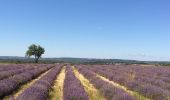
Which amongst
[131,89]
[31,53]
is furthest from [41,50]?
[131,89]

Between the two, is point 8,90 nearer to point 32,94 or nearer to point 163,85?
point 32,94

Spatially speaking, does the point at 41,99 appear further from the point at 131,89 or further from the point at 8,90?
the point at 131,89

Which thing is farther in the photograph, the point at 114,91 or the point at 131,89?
the point at 131,89

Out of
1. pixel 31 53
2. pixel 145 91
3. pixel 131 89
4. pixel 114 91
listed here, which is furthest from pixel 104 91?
pixel 31 53

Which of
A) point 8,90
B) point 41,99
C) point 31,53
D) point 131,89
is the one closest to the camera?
point 41,99

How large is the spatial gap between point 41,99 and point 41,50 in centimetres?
7161

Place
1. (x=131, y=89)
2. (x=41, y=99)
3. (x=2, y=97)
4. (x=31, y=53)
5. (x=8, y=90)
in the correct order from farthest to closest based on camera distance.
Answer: (x=31, y=53), (x=131, y=89), (x=8, y=90), (x=2, y=97), (x=41, y=99)

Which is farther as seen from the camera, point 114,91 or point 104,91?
point 104,91

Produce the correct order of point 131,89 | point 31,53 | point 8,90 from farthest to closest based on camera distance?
1. point 31,53
2. point 131,89
3. point 8,90

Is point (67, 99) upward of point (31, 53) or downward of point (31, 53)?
downward

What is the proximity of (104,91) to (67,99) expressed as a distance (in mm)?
2630

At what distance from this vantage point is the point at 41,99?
792 centimetres

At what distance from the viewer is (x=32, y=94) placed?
8.09 m

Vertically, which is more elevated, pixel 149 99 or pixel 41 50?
pixel 41 50
